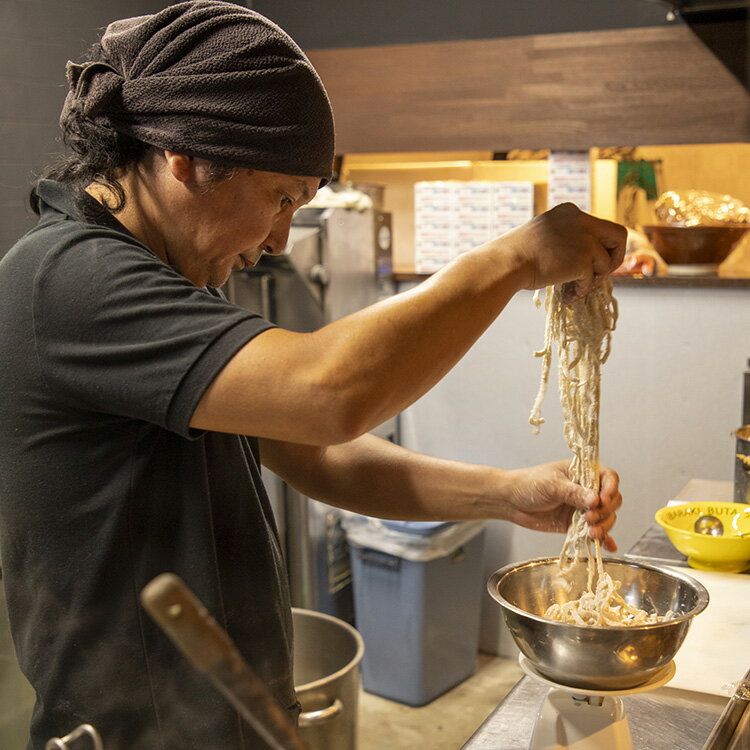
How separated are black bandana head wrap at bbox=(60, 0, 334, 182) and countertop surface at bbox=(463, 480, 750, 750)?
0.76m

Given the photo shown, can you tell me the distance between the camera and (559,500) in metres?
1.30

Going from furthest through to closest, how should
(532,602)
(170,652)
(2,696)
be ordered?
(532,602) → (2,696) → (170,652)

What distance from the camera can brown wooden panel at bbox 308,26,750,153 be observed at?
10.1 ft

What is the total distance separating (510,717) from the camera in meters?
1.28

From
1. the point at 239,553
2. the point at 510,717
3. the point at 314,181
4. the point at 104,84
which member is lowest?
the point at 510,717

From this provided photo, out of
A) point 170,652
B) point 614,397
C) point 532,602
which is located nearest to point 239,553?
point 170,652

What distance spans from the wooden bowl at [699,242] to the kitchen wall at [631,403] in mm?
127

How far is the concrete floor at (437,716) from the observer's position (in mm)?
2889

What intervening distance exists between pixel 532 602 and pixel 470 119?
2.51m

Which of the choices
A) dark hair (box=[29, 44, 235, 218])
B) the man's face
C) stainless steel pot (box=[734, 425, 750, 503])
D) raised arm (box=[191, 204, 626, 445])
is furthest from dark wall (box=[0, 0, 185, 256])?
stainless steel pot (box=[734, 425, 750, 503])

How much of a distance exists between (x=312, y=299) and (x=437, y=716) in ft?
4.70

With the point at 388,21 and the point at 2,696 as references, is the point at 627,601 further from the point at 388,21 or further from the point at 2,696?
the point at 388,21

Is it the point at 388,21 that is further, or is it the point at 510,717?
the point at 388,21

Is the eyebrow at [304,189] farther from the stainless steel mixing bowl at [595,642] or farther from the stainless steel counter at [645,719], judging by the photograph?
the stainless steel counter at [645,719]
